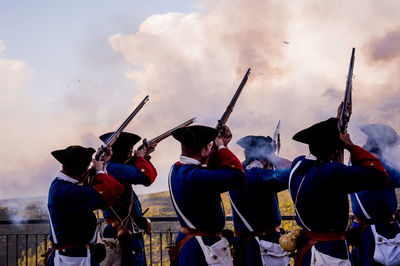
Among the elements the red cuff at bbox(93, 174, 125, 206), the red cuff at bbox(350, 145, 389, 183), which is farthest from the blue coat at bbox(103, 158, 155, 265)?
the red cuff at bbox(350, 145, 389, 183)

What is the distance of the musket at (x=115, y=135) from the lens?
203 inches

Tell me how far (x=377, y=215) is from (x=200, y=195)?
2219 millimetres

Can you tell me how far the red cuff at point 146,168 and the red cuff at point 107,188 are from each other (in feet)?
4.15

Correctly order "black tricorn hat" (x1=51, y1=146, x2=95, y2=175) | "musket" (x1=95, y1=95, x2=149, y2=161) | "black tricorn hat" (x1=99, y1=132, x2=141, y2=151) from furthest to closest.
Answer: "black tricorn hat" (x1=99, y1=132, x2=141, y2=151) < "musket" (x1=95, y1=95, x2=149, y2=161) < "black tricorn hat" (x1=51, y1=146, x2=95, y2=175)

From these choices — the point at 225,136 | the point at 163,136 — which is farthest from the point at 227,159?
the point at 163,136

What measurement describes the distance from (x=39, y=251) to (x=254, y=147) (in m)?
5.83

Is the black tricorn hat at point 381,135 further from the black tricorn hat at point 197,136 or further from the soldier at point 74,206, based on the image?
the soldier at point 74,206

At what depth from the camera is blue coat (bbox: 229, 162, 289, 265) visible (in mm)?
5066

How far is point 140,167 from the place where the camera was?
6.09 m

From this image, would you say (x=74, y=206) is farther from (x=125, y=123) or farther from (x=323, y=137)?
(x=323, y=137)

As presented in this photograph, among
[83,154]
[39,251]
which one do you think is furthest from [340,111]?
[39,251]

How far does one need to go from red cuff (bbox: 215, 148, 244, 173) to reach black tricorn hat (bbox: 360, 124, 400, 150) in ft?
7.10

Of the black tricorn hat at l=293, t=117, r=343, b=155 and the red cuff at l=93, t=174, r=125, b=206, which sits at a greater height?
the black tricorn hat at l=293, t=117, r=343, b=155

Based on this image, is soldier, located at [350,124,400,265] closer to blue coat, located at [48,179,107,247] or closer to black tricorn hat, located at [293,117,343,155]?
black tricorn hat, located at [293,117,343,155]
